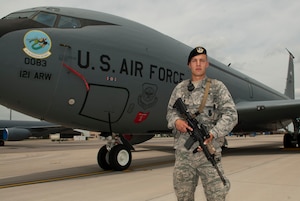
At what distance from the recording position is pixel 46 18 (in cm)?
750

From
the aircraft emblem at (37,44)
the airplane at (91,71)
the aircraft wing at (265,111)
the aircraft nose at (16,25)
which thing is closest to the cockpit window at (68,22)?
the airplane at (91,71)

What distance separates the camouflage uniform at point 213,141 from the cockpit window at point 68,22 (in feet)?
16.9

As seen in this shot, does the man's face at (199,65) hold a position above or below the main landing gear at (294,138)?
above

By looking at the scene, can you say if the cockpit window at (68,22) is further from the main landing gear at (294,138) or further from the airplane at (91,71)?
the main landing gear at (294,138)

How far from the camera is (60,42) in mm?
7223

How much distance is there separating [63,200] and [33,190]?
1313mm

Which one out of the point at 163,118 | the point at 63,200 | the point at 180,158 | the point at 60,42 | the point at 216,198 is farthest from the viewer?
the point at 163,118

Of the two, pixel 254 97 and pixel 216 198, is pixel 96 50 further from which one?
pixel 254 97

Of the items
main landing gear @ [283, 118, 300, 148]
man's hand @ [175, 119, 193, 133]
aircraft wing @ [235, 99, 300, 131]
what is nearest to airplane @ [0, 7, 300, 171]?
aircraft wing @ [235, 99, 300, 131]

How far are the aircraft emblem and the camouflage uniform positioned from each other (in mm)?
4487

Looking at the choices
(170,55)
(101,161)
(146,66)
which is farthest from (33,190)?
(170,55)

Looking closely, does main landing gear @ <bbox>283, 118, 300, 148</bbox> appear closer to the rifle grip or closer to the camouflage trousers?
the camouflage trousers

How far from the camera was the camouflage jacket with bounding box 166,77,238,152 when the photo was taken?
337 cm

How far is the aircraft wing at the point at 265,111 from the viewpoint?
43.1ft
